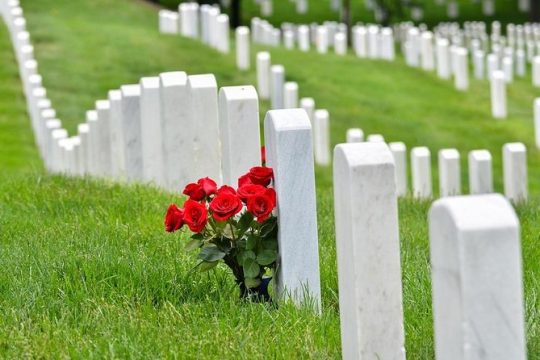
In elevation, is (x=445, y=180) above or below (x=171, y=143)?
below

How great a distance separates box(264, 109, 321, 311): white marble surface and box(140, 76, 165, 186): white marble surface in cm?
351

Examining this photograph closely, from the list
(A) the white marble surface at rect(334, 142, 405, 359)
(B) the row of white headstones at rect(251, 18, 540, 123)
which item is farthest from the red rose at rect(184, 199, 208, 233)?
(B) the row of white headstones at rect(251, 18, 540, 123)

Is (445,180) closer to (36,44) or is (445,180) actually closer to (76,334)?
(76,334)

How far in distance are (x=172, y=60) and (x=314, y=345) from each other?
62.1ft

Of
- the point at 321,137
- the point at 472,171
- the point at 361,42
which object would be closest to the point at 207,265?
the point at 472,171

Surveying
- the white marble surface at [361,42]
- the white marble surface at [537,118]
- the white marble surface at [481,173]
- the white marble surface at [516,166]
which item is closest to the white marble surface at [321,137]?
the white marble surface at [537,118]

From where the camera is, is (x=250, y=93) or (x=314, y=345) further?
(x=250, y=93)

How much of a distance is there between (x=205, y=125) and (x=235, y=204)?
2.27 m

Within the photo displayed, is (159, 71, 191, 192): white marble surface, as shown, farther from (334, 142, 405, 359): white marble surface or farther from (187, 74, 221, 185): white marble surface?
(334, 142, 405, 359): white marble surface

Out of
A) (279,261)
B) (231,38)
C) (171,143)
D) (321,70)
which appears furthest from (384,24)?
(279,261)

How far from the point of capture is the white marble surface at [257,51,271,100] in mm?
20500

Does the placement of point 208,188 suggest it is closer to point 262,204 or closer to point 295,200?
point 262,204

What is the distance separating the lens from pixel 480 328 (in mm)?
3166

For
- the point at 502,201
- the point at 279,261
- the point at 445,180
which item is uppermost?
the point at 502,201
